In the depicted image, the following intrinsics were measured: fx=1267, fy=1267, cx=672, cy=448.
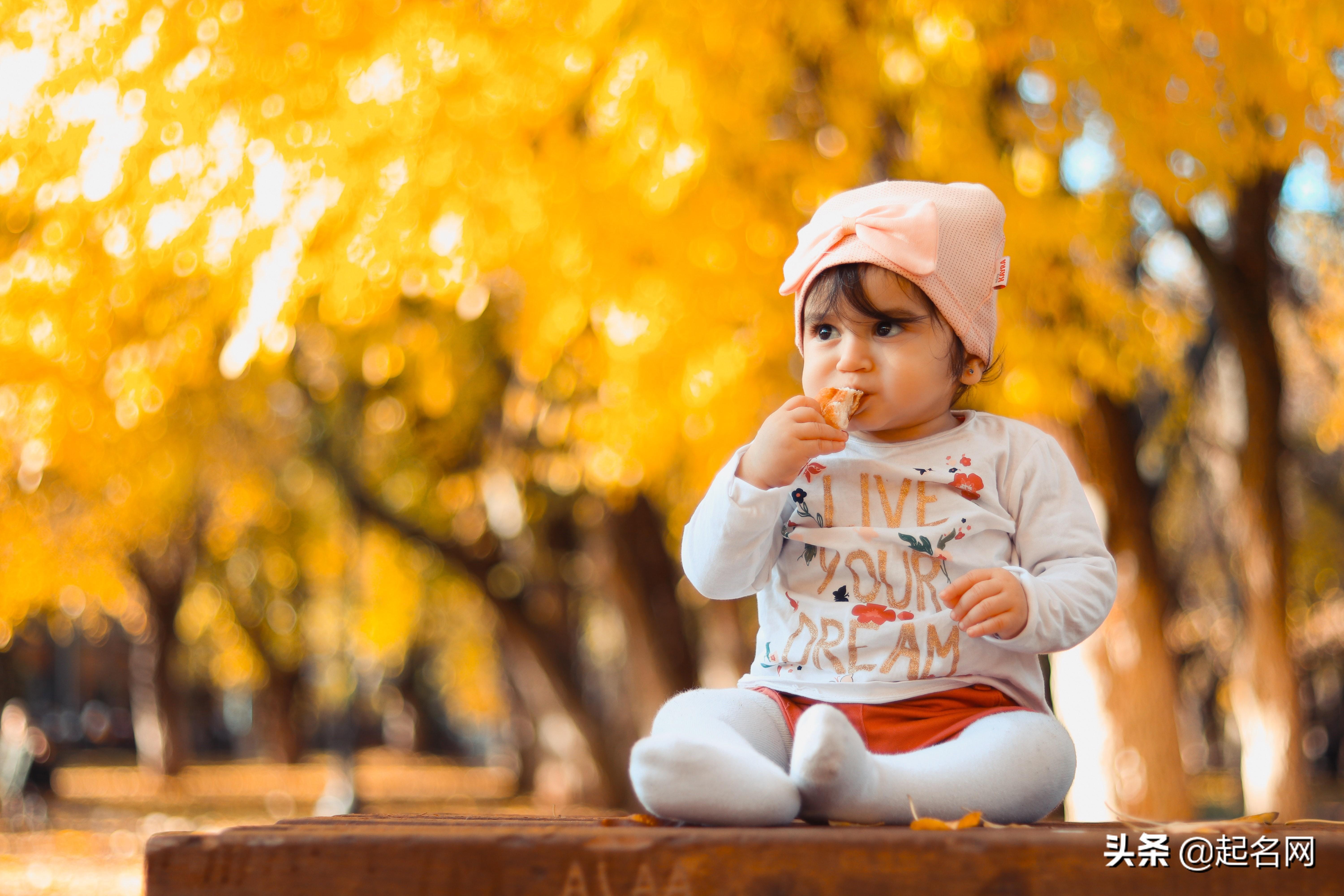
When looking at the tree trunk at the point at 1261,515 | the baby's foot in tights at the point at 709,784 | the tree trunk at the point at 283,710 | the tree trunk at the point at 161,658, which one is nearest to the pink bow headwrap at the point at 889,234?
the baby's foot in tights at the point at 709,784

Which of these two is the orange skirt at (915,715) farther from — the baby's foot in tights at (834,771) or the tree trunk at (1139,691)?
the tree trunk at (1139,691)

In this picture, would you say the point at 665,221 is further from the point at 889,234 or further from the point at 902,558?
the point at 902,558

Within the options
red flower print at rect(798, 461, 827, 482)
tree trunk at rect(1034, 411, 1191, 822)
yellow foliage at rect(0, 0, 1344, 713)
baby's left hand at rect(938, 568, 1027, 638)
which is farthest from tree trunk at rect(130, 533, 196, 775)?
baby's left hand at rect(938, 568, 1027, 638)

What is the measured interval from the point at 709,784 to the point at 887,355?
2.50 feet

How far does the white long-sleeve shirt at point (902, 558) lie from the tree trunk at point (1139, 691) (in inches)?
165

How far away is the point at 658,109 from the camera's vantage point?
4168mm

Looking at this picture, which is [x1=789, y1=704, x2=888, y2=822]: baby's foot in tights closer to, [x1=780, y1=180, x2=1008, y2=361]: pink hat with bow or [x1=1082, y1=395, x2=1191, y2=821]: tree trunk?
[x1=780, y1=180, x2=1008, y2=361]: pink hat with bow

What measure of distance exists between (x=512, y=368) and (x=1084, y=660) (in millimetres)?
5894

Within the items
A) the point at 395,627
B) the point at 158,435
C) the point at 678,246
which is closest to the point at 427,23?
the point at 678,246

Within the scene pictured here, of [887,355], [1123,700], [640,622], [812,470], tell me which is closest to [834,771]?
[812,470]

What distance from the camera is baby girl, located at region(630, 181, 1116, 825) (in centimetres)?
174

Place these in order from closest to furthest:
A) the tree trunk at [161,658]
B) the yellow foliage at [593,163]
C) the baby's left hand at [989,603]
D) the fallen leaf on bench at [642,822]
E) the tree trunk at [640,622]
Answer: the fallen leaf on bench at [642,822]
the baby's left hand at [989,603]
the yellow foliage at [593,163]
the tree trunk at [640,622]
the tree trunk at [161,658]

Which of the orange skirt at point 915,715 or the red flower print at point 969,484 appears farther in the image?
the red flower print at point 969,484

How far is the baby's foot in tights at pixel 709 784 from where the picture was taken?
58.7 inches
